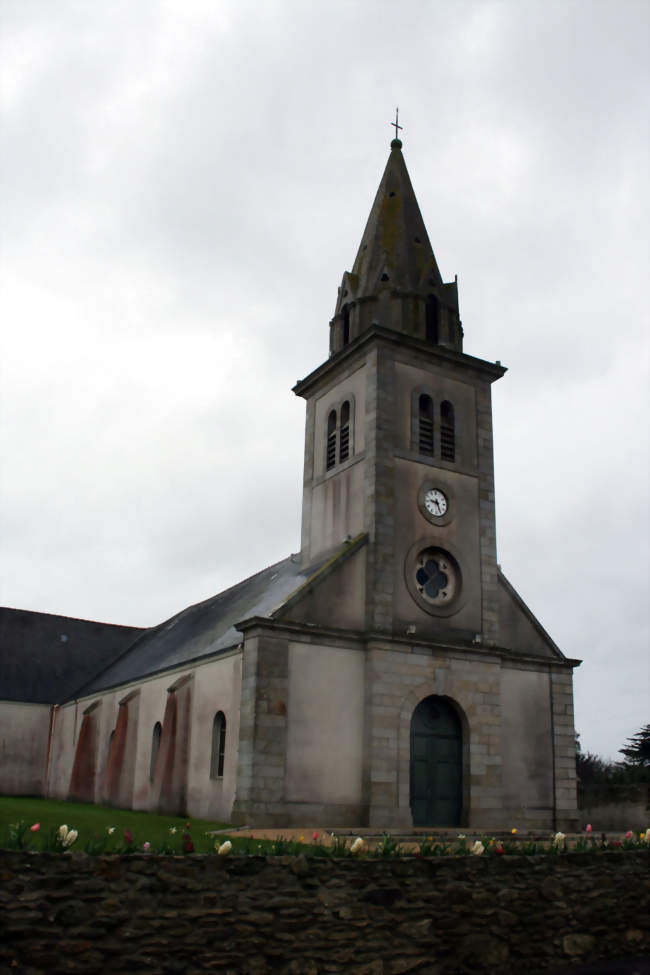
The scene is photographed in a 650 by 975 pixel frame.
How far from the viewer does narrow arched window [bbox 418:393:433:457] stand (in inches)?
1001

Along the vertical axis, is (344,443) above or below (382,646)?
above

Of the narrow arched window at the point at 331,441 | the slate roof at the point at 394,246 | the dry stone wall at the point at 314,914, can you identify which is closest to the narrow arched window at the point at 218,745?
the narrow arched window at the point at 331,441

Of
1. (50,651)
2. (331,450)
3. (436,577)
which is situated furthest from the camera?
(50,651)

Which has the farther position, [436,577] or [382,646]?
[436,577]

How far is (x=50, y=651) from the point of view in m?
40.5

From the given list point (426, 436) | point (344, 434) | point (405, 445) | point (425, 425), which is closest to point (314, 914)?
point (405, 445)

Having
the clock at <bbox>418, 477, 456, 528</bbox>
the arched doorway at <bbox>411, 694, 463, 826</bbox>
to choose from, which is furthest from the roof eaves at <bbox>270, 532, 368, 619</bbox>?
the arched doorway at <bbox>411, 694, 463, 826</bbox>

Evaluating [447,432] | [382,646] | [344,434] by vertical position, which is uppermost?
[447,432]

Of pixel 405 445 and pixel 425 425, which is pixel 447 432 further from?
pixel 405 445

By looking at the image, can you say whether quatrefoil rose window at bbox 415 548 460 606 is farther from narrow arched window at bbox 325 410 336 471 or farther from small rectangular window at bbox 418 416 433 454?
narrow arched window at bbox 325 410 336 471

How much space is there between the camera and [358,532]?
79.3 feet

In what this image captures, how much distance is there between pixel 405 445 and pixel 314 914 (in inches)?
616

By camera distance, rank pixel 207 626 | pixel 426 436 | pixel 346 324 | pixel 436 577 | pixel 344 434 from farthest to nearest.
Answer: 1. pixel 207 626
2. pixel 346 324
3. pixel 344 434
4. pixel 426 436
5. pixel 436 577

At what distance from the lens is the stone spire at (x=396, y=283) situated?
1051 inches
